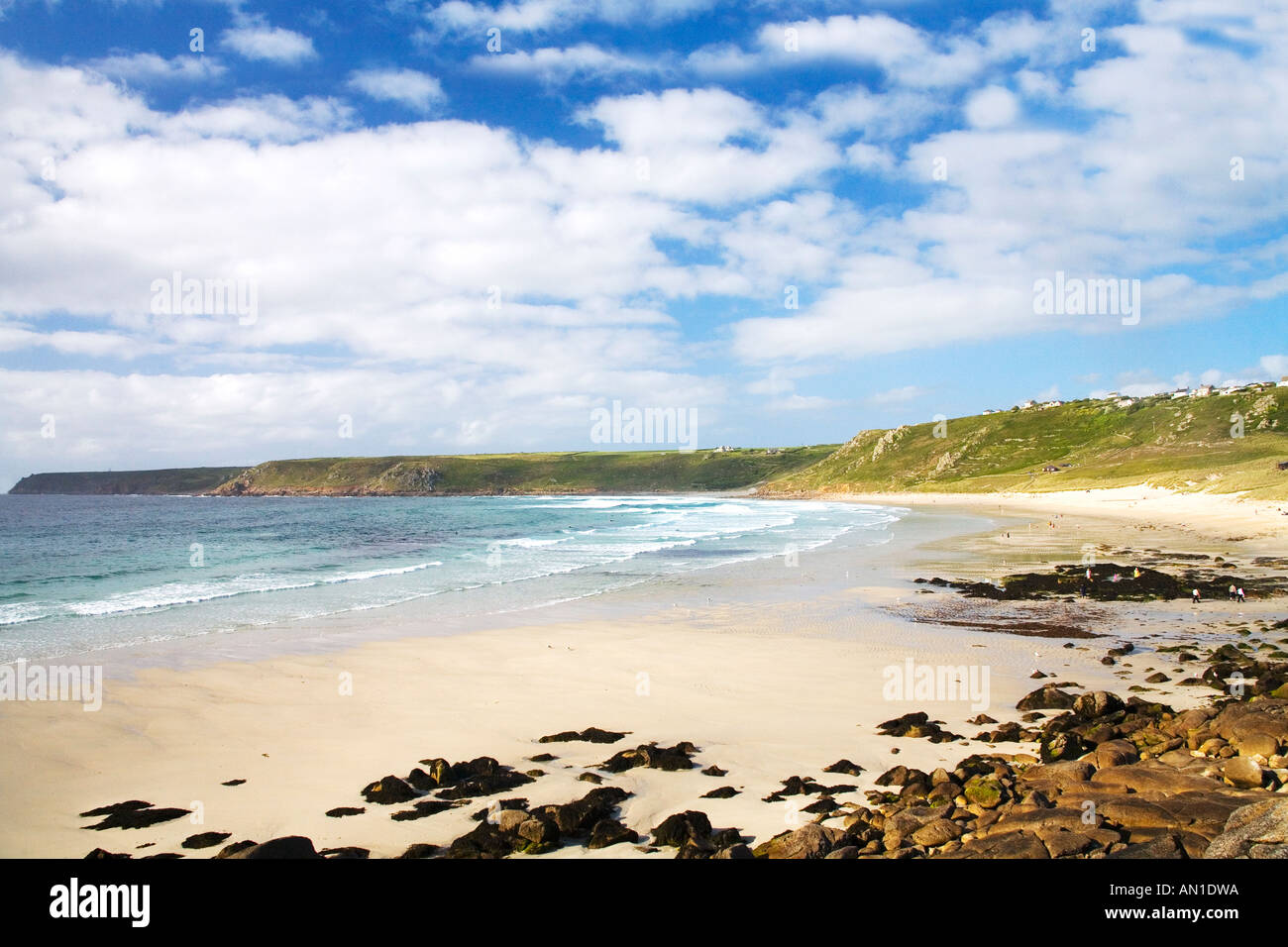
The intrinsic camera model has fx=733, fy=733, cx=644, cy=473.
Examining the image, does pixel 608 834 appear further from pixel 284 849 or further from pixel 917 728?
pixel 917 728

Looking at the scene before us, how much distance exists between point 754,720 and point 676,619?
1086 cm

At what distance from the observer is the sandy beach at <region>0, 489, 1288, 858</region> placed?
9.77 m

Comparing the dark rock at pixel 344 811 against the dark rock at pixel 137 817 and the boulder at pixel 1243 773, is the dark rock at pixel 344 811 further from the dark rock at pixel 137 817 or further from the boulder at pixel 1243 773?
the boulder at pixel 1243 773

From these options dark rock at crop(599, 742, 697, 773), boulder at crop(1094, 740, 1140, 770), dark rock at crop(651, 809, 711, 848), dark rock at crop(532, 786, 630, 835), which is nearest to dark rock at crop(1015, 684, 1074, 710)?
boulder at crop(1094, 740, 1140, 770)

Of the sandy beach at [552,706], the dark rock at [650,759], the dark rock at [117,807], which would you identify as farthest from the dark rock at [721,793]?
the dark rock at [117,807]

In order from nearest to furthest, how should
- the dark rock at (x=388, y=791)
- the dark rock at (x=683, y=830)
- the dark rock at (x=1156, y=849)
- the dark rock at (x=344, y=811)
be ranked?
the dark rock at (x=1156, y=849)
the dark rock at (x=683, y=830)
the dark rock at (x=344, y=811)
the dark rock at (x=388, y=791)

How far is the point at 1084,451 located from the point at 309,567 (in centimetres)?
11874

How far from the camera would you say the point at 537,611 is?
26422mm

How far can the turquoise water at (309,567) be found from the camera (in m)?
25.6

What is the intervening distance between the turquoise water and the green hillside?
30.1 m

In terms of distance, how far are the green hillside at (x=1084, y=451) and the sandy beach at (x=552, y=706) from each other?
46.5 m

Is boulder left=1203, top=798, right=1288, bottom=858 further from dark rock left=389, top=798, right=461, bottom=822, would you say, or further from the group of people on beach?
the group of people on beach
